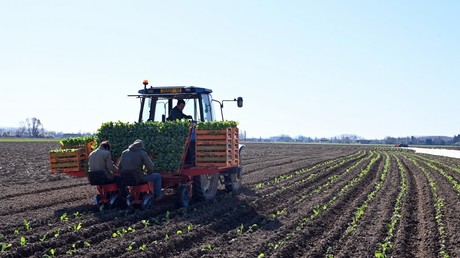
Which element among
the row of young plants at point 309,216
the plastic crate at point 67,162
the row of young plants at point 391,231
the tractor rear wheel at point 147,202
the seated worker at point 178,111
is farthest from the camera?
the seated worker at point 178,111

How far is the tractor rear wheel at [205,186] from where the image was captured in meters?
12.9

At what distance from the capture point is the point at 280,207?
12.9m

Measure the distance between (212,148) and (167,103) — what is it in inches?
95.6

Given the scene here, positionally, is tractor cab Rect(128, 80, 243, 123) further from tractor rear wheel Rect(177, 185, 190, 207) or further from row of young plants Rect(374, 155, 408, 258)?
row of young plants Rect(374, 155, 408, 258)

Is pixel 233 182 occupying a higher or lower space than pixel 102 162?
lower

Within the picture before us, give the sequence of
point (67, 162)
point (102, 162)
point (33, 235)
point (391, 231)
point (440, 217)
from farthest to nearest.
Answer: point (67, 162), point (440, 217), point (102, 162), point (391, 231), point (33, 235)

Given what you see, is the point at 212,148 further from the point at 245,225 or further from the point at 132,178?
the point at 245,225

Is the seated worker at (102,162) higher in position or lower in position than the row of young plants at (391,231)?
higher

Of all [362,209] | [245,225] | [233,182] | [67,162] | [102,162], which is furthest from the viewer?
[233,182]

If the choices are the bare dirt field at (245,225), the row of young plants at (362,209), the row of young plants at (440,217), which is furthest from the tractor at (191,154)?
the row of young plants at (440,217)

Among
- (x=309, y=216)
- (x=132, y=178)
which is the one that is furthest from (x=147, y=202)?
(x=309, y=216)

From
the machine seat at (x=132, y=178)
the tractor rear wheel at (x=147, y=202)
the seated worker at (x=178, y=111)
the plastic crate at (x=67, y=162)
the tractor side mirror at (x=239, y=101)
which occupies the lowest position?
the tractor rear wheel at (x=147, y=202)

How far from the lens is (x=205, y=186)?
1338 centimetres

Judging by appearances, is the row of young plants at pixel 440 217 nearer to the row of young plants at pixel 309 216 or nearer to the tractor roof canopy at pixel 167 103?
the row of young plants at pixel 309 216
